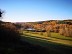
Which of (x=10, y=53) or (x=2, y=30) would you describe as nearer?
(x=10, y=53)

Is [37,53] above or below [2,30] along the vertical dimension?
below

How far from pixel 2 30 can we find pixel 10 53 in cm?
521

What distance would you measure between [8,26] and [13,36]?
4.85 feet

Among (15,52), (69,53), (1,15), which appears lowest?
(69,53)

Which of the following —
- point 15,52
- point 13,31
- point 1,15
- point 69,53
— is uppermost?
point 1,15

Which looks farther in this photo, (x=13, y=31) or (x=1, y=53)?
(x=13, y=31)

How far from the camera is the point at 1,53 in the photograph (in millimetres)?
11117

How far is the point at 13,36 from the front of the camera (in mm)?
17078

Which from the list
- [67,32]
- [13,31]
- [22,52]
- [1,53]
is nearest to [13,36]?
[13,31]

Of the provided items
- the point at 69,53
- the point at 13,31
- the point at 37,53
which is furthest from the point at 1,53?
the point at 69,53

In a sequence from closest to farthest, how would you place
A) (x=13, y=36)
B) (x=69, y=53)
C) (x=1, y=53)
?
1. (x=1, y=53)
2. (x=69, y=53)
3. (x=13, y=36)

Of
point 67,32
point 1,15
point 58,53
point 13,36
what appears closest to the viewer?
point 58,53

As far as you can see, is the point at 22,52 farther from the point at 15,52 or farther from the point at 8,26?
the point at 8,26

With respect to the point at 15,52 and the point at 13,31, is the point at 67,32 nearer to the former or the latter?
the point at 13,31
